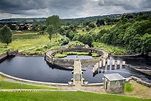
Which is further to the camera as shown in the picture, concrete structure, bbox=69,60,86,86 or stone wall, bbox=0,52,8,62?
stone wall, bbox=0,52,8,62

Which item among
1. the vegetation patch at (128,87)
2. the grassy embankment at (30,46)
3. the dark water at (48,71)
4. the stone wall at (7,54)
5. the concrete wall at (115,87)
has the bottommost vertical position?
the dark water at (48,71)

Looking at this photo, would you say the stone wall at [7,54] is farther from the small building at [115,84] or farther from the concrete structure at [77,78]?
the small building at [115,84]

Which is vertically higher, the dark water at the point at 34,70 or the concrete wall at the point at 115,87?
the concrete wall at the point at 115,87

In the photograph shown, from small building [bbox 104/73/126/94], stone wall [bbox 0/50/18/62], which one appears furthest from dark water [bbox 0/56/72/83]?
small building [bbox 104/73/126/94]

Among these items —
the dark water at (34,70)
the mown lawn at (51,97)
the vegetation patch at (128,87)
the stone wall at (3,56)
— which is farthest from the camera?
the stone wall at (3,56)

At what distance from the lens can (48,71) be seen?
220 ft

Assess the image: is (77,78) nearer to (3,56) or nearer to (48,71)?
(48,71)

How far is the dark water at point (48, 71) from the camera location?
58584mm

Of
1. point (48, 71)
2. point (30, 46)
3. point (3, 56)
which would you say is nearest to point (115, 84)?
point (48, 71)

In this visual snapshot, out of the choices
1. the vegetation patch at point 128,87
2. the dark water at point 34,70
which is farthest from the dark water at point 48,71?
the vegetation patch at point 128,87

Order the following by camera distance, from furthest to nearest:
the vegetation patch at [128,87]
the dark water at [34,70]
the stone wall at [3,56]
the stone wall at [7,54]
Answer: the stone wall at [7,54]
the stone wall at [3,56]
the dark water at [34,70]
the vegetation patch at [128,87]

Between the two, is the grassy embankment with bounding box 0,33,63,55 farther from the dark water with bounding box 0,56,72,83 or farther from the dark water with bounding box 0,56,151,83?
the dark water with bounding box 0,56,151,83

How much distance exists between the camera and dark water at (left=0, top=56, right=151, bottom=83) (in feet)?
192

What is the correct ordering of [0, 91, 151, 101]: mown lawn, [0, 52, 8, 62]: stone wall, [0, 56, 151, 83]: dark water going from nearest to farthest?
[0, 91, 151, 101]: mown lawn, [0, 56, 151, 83]: dark water, [0, 52, 8, 62]: stone wall
